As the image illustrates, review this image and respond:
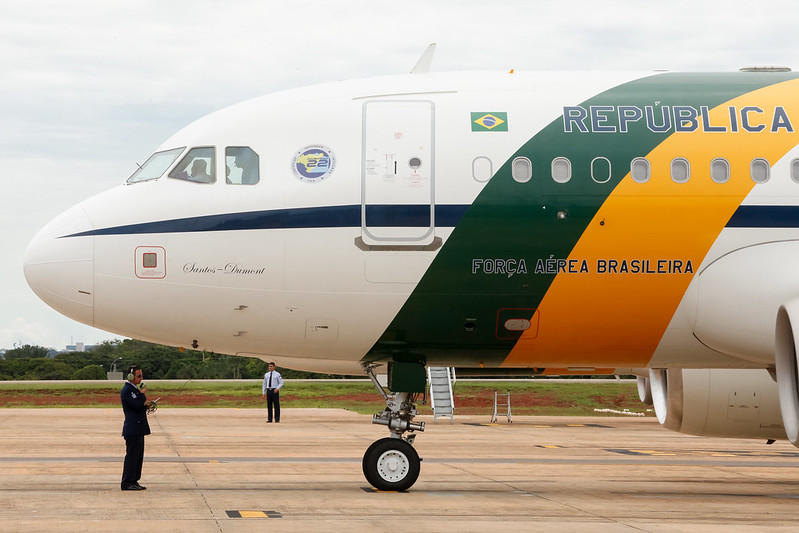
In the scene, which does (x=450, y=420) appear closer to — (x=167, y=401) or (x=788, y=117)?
(x=167, y=401)

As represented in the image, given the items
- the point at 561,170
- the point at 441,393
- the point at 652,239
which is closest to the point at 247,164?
the point at 561,170

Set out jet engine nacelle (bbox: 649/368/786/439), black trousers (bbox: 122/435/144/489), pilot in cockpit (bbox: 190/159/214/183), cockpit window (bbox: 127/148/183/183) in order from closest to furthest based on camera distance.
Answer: pilot in cockpit (bbox: 190/159/214/183) < cockpit window (bbox: 127/148/183/183) < black trousers (bbox: 122/435/144/489) < jet engine nacelle (bbox: 649/368/786/439)

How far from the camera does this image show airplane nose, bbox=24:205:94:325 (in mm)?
12805

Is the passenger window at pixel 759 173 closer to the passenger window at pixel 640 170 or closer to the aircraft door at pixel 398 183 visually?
the passenger window at pixel 640 170

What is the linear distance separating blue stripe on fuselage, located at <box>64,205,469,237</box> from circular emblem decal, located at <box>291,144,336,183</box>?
0.42 meters

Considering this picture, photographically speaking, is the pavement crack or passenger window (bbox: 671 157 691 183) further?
passenger window (bbox: 671 157 691 183)

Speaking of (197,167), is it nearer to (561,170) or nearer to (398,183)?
(398,183)

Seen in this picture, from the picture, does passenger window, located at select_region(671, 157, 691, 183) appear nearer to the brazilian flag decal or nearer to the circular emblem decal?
the brazilian flag decal

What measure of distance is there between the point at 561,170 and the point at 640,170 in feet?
3.10

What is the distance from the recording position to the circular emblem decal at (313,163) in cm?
1311

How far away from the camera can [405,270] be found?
13.0 m

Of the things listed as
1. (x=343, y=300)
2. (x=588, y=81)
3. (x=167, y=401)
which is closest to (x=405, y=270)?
(x=343, y=300)

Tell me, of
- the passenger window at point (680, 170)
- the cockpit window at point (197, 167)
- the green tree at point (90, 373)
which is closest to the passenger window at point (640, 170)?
the passenger window at point (680, 170)

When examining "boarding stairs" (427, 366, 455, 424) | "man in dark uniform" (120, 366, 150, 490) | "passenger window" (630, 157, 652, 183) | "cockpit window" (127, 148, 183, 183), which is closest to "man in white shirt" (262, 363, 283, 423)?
"boarding stairs" (427, 366, 455, 424)
